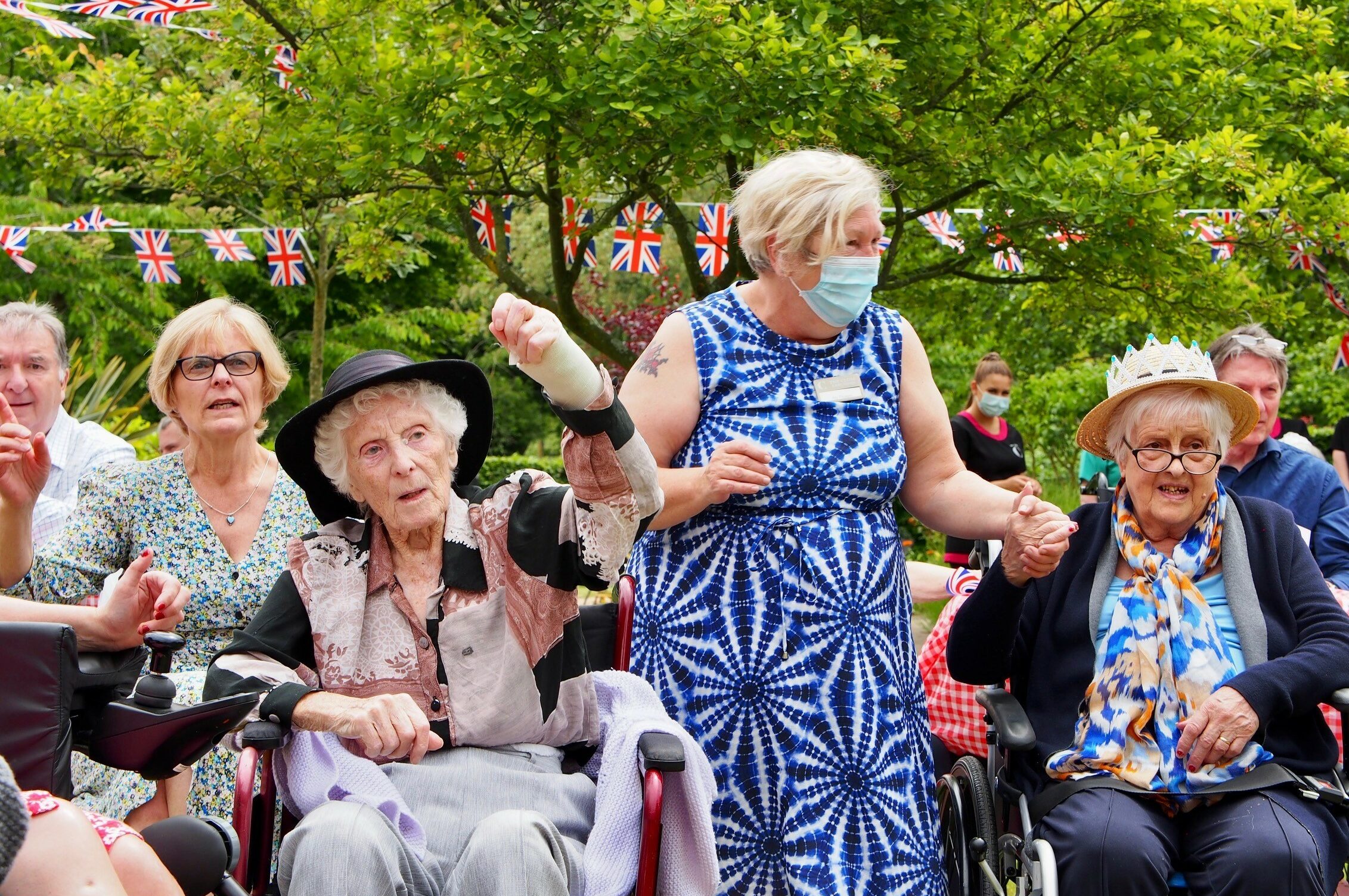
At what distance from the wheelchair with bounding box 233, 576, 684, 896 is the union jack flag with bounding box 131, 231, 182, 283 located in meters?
8.91

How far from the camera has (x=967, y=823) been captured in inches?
136

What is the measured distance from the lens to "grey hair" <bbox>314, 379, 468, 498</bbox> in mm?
2797

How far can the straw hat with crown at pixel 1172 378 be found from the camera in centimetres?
308

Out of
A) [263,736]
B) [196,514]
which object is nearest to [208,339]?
[196,514]

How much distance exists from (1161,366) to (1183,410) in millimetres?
112

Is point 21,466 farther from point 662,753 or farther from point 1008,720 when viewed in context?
point 1008,720

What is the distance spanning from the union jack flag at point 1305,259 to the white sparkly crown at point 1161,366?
453cm

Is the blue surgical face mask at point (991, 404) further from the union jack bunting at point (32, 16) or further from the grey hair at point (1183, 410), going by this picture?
the union jack bunting at point (32, 16)

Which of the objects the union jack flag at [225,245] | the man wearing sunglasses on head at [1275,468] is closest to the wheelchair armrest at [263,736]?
the man wearing sunglasses on head at [1275,468]

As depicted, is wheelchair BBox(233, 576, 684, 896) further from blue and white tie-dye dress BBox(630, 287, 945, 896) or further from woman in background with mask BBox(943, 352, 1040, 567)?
woman in background with mask BBox(943, 352, 1040, 567)

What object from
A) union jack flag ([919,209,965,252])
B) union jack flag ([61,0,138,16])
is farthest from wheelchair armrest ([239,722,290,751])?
union jack flag ([61,0,138,16])

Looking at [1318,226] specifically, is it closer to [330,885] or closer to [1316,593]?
[1316,593]

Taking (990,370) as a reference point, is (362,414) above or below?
below

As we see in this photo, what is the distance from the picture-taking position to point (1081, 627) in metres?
3.12
